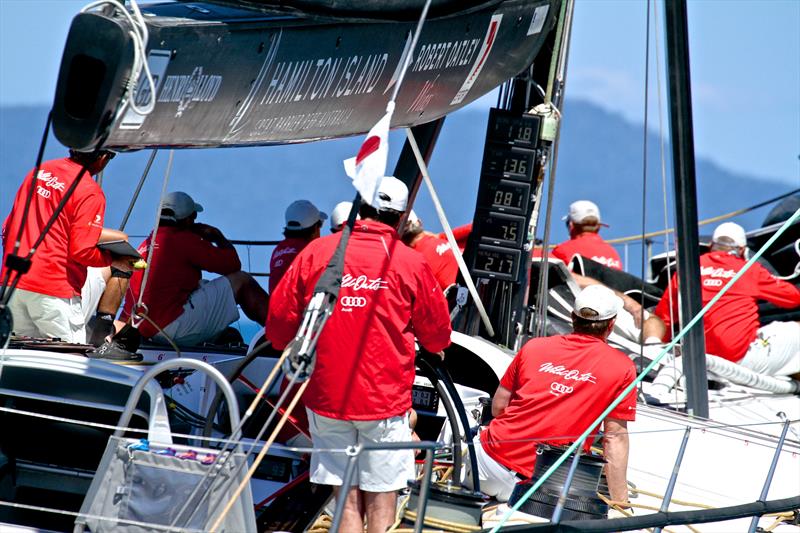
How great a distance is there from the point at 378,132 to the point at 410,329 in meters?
0.65

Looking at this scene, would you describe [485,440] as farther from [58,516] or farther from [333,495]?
[58,516]

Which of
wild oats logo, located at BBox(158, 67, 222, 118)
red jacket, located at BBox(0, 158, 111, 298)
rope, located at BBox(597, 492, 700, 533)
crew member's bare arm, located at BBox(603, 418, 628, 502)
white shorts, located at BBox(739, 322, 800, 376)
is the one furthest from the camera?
white shorts, located at BBox(739, 322, 800, 376)

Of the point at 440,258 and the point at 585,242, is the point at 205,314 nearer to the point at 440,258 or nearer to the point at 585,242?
the point at 440,258

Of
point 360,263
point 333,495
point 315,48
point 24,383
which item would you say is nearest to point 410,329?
point 360,263

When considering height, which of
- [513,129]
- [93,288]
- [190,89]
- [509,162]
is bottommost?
[93,288]

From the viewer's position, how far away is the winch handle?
312 cm

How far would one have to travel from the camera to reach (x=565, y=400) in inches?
160

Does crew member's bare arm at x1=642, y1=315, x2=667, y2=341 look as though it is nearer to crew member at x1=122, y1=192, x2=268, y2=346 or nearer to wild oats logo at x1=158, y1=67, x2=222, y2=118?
crew member at x1=122, y1=192, x2=268, y2=346

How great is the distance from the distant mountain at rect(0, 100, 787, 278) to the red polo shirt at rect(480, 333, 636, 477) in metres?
9.13

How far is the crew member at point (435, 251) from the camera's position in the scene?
262 inches

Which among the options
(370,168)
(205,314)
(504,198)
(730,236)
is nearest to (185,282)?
(205,314)

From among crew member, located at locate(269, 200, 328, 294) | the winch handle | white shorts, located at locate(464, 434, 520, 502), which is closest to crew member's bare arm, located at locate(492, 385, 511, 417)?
white shorts, located at locate(464, 434, 520, 502)

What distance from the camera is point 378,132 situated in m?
3.51

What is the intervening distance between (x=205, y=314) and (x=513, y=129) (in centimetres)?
186
